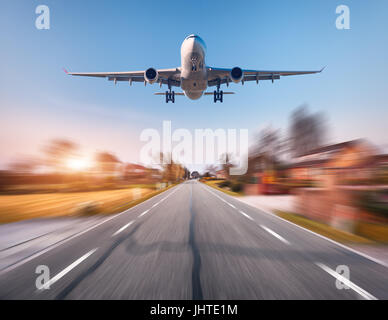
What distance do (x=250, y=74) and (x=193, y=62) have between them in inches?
299

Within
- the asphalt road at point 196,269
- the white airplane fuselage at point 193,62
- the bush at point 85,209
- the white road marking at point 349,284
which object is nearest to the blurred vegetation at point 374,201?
the asphalt road at point 196,269

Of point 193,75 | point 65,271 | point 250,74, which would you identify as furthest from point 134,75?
point 65,271

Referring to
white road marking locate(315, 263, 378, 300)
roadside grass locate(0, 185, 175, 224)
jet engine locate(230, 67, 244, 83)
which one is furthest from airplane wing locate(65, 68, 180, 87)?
white road marking locate(315, 263, 378, 300)

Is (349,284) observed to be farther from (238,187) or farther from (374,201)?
(238,187)

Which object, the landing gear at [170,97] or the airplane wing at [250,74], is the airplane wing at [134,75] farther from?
the airplane wing at [250,74]

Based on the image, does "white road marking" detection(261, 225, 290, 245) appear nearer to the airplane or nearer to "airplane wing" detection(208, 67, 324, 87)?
the airplane

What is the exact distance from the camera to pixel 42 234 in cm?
491

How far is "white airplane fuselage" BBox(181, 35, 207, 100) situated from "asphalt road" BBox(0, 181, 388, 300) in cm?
1360

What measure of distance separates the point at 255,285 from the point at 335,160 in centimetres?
663

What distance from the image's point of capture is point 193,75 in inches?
579

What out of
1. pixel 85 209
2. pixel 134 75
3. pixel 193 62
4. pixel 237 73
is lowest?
pixel 85 209

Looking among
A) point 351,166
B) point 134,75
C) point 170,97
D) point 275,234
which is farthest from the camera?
point 170,97

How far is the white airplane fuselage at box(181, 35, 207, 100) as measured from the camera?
44.0 ft

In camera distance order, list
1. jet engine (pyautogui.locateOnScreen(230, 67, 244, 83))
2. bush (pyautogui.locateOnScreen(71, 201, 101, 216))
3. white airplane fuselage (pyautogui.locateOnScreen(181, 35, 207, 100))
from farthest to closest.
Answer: jet engine (pyautogui.locateOnScreen(230, 67, 244, 83)) → white airplane fuselage (pyautogui.locateOnScreen(181, 35, 207, 100)) → bush (pyautogui.locateOnScreen(71, 201, 101, 216))
